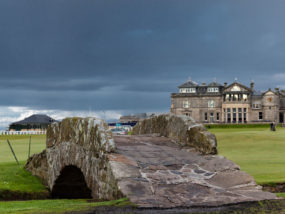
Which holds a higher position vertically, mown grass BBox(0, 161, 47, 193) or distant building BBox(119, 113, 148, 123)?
distant building BBox(119, 113, 148, 123)

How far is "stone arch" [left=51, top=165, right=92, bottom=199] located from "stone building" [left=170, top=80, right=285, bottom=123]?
103 metres

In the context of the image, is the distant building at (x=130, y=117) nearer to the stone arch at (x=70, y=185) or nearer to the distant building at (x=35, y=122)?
the distant building at (x=35, y=122)

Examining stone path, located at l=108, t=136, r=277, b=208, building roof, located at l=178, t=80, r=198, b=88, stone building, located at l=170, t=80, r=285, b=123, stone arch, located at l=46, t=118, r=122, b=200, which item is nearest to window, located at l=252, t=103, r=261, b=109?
stone building, located at l=170, t=80, r=285, b=123

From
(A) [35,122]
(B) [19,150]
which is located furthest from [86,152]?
(A) [35,122]

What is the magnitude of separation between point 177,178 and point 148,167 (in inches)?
32.6

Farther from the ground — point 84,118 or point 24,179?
point 84,118

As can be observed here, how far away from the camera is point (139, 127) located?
55.2 feet

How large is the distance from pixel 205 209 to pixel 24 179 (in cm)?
949

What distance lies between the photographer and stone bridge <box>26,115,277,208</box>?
799 centimetres

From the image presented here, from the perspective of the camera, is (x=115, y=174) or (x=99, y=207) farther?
(x=115, y=174)

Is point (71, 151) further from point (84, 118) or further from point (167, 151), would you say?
point (167, 151)

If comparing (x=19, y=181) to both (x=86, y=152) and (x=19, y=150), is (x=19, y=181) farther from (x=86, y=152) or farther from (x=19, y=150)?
(x=19, y=150)

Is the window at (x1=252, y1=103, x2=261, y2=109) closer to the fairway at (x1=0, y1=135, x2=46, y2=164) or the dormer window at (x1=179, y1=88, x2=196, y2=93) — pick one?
the dormer window at (x1=179, y1=88, x2=196, y2=93)

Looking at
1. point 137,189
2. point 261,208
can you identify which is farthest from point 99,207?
point 261,208
